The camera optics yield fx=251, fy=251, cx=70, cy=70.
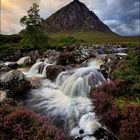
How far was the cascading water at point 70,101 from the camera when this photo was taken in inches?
427

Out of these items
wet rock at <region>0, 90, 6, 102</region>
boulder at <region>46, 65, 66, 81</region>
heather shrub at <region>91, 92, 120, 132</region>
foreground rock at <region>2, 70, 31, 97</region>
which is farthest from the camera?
boulder at <region>46, 65, 66, 81</region>

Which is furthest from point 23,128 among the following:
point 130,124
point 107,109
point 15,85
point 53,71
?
point 53,71

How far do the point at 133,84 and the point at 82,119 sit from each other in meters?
4.22

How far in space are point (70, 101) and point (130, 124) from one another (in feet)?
17.0

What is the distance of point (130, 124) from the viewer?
31.2 ft

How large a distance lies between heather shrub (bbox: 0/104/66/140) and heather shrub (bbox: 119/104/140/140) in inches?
93.4

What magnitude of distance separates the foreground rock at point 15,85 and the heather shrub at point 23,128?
584 cm

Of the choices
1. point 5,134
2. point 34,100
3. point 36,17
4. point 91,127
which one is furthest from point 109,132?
point 36,17

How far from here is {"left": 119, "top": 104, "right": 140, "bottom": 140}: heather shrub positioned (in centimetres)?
919

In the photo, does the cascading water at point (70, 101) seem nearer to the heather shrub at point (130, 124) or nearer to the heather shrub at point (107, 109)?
the heather shrub at point (107, 109)

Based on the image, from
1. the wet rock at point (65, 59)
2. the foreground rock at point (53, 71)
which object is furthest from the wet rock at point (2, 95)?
the wet rock at point (65, 59)

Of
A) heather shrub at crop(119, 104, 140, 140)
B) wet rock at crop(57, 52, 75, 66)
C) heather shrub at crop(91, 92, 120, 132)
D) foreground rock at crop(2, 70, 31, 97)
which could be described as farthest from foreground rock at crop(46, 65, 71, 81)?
heather shrub at crop(119, 104, 140, 140)

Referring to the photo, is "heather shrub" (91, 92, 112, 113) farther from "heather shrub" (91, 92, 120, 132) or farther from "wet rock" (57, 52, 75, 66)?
"wet rock" (57, 52, 75, 66)

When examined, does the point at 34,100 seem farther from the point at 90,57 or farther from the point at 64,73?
the point at 90,57
